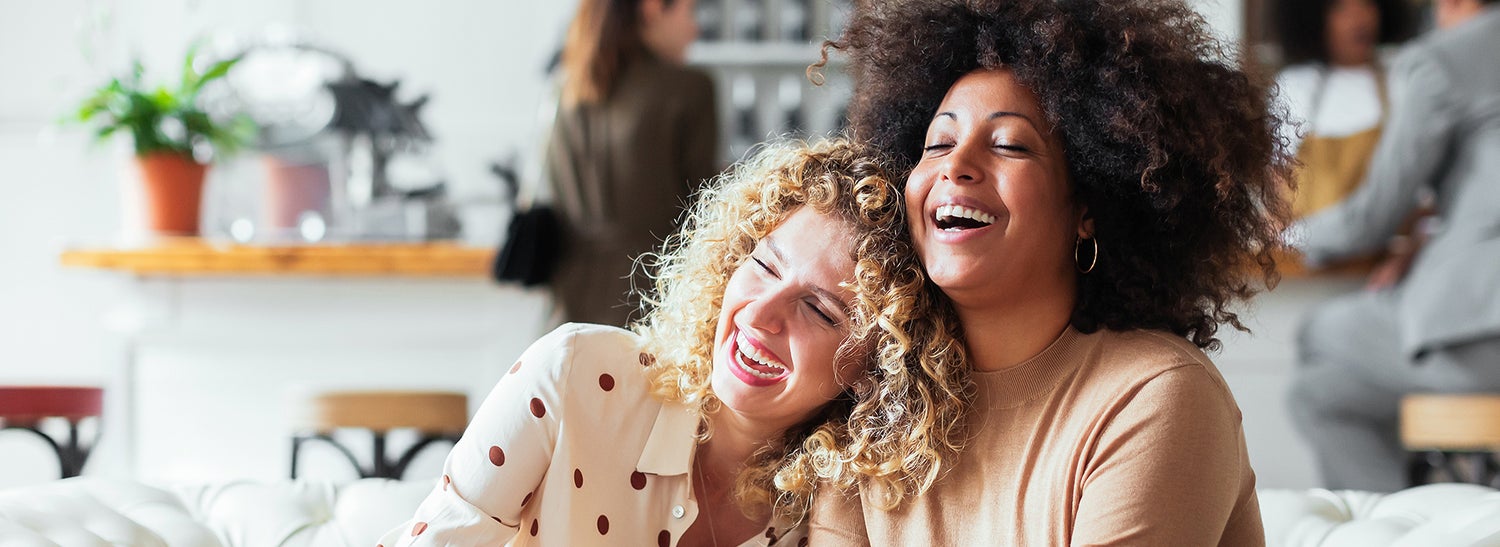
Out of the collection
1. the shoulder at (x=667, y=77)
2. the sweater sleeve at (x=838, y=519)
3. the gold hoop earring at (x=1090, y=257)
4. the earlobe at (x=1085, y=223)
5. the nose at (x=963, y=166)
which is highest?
the shoulder at (x=667, y=77)

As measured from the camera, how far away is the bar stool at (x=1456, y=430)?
7.55 feet

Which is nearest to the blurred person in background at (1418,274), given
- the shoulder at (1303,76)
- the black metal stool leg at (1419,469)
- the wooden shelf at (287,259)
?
the black metal stool leg at (1419,469)

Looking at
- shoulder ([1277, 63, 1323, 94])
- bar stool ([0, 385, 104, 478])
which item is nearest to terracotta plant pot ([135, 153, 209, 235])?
bar stool ([0, 385, 104, 478])

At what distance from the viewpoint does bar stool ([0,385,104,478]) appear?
7.97ft

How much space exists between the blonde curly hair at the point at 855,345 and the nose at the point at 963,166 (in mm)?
106

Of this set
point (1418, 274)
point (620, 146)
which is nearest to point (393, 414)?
point (620, 146)

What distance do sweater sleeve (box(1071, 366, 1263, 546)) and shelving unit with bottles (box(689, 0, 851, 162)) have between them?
343 centimetres

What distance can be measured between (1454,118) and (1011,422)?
2007 millimetres

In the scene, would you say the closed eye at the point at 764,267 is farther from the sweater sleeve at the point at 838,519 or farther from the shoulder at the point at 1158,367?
the shoulder at the point at 1158,367

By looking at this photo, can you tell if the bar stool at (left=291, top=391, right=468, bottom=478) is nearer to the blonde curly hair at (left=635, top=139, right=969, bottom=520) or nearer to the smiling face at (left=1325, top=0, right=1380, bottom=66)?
the blonde curly hair at (left=635, top=139, right=969, bottom=520)

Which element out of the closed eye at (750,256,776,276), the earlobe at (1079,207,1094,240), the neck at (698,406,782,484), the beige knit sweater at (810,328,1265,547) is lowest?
the neck at (698,406,782,484)

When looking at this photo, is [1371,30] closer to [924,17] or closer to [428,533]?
[924,17]

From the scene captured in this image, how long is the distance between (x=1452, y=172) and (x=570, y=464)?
2.30 metres

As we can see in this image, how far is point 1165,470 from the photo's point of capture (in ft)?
3.65
